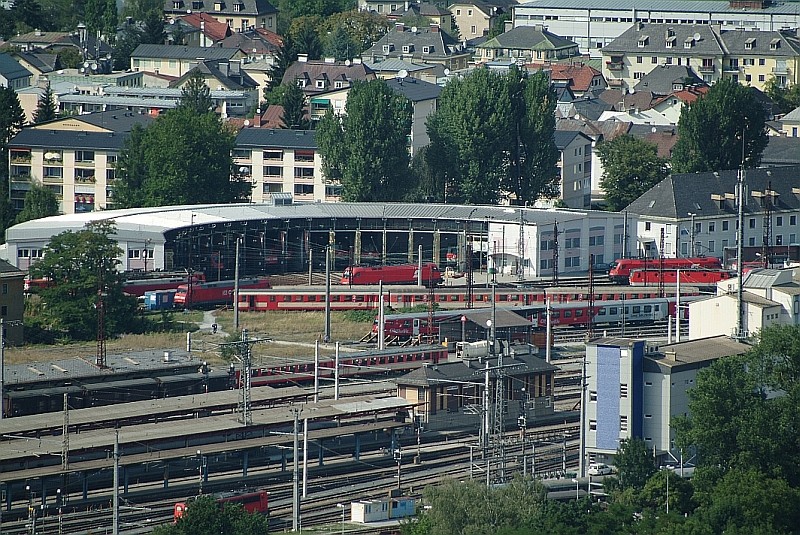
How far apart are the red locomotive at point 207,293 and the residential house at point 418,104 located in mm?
14292

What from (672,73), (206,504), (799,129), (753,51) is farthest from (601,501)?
(753,51)

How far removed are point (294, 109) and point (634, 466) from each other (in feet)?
134

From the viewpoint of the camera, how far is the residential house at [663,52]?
96.3 m

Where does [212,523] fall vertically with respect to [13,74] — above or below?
below

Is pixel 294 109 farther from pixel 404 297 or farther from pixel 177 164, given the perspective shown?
pixel 404 297

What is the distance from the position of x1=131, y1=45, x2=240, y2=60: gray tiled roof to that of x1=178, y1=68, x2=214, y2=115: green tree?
14447mm

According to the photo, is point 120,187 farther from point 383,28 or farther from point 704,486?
point 383,28

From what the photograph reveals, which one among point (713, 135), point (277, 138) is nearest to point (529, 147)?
point (713, 135)

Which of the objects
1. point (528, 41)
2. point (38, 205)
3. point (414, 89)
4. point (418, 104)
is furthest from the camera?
point (528, 41)

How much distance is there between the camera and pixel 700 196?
6309 centimetres

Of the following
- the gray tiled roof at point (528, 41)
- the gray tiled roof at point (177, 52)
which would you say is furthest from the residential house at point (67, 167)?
the gray tiled roof at point (528, 41)

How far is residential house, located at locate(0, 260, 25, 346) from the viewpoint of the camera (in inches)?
2018

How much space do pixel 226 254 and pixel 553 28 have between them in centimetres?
5366

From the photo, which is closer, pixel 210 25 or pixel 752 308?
pixel 752 308
